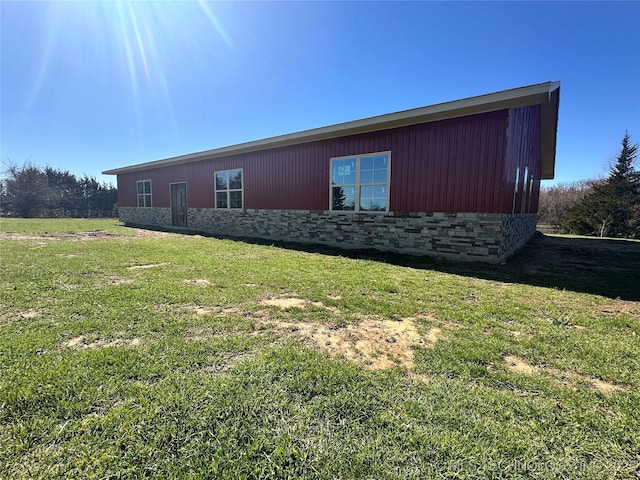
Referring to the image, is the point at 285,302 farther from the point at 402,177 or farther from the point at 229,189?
the point at 229,189

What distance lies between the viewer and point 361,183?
27.4 ft

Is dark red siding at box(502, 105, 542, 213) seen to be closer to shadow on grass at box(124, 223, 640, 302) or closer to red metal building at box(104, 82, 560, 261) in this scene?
red metal building at box(104, 82, 560, 261)

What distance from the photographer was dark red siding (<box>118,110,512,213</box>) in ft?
21.1

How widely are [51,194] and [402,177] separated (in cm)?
3044

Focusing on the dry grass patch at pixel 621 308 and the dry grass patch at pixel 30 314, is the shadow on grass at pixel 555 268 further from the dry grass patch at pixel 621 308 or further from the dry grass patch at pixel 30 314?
the dry grass patch at pixel 30 314

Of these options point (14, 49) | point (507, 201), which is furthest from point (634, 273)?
point (14, 49)

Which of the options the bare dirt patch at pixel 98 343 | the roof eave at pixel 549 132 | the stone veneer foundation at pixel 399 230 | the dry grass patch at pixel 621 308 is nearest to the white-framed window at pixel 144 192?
the stone veneer foundation at pixel 399 230

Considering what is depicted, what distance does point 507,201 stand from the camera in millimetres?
6672

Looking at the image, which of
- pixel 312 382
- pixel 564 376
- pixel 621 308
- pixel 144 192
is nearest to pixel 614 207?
pixel 621 308

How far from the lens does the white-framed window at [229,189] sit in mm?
11828

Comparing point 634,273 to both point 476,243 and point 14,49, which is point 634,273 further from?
point 14,49

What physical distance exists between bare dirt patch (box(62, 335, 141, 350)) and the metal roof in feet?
22.9

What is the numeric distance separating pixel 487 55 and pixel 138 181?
18.3 metres

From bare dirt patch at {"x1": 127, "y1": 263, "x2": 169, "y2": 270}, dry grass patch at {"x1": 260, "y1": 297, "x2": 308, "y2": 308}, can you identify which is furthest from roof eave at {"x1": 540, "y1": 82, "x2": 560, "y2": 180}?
bare dirt patch at {"x1": 127, "y1": 263, "x2": 169, "y2": 270}
